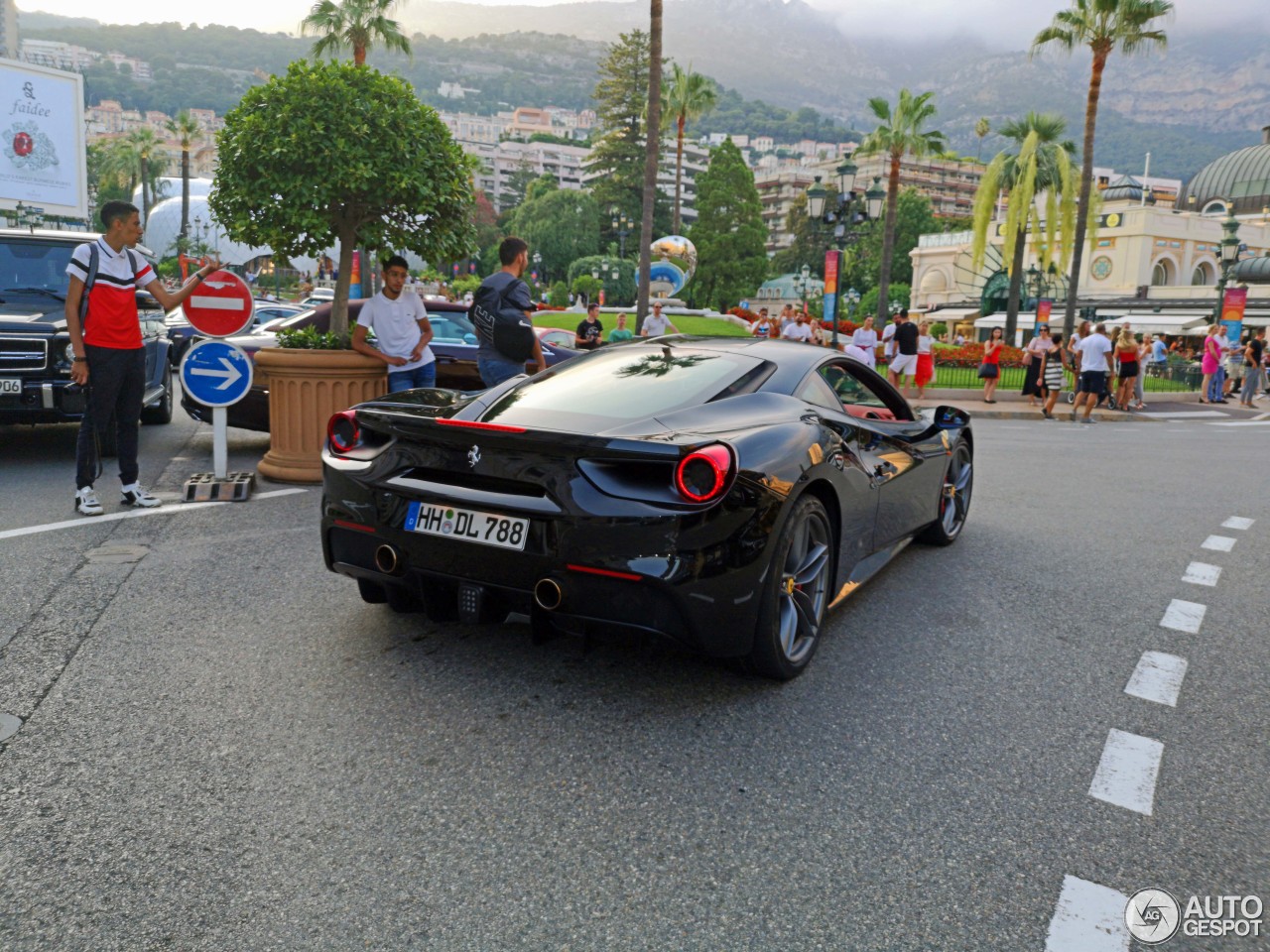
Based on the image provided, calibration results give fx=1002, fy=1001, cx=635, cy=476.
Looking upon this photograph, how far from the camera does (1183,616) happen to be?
4.98 meters

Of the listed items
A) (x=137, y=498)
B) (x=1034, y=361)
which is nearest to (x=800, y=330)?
(x=1034, y=361)

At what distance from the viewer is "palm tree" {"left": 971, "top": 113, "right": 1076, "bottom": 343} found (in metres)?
35.9

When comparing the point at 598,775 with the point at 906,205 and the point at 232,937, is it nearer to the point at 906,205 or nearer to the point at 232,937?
the point at 232,937

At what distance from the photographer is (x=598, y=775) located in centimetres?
298

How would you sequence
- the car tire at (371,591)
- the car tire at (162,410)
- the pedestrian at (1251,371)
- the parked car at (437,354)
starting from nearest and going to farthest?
the car tire at (371,591) → the parked car at (437,354) → the car tire at (162,410) → the pedestrian at (1251,371)

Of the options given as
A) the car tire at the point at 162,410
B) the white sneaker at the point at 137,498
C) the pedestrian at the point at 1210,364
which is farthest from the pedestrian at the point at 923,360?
the white sneaker at the point at 137,498

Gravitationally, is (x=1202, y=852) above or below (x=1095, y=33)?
below

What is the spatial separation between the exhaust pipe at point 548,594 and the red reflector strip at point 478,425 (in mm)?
539

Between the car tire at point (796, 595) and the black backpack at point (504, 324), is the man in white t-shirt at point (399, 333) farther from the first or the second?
the car tire at point (796, 595)

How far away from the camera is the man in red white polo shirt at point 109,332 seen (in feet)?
19.5

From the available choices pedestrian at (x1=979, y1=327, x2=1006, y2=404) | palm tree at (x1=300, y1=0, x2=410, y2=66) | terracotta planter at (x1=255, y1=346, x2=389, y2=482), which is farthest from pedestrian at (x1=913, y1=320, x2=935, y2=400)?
palm tree at (x1=300, y1=0, x2=410, y2=66)

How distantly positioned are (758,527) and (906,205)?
363ft

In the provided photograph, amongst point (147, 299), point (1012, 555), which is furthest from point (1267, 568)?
point (147, 299)

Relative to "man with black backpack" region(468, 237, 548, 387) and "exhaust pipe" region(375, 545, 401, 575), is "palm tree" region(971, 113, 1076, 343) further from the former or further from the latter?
"exhaust pipe" region(375, 545, 401, 575)
